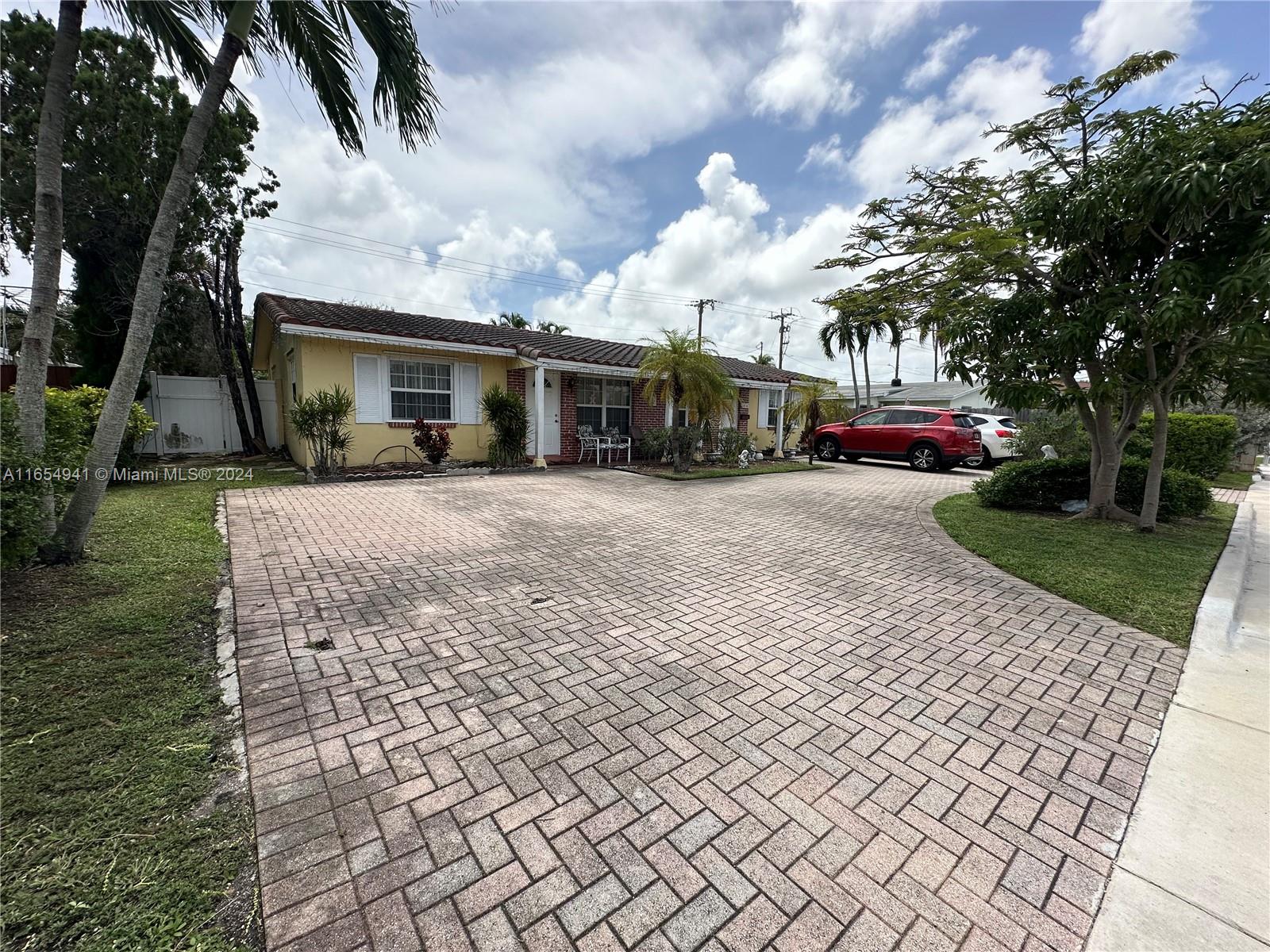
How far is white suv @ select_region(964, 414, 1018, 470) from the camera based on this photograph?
1479 centimetres

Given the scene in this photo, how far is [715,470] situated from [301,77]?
1026cm

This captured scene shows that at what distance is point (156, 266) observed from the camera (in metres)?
4.15

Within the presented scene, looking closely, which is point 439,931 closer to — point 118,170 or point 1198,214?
point 1198,214

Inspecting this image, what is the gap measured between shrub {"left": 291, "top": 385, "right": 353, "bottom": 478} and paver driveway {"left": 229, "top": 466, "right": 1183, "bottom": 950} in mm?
5095

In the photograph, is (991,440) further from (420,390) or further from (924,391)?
(924,391)

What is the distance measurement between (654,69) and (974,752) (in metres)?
9.00

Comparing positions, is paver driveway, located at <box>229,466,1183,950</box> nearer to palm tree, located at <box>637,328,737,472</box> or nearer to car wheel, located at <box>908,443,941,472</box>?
palm tree, located at <box>637,328,737,472</box>

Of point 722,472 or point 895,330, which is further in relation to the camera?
point 722,472

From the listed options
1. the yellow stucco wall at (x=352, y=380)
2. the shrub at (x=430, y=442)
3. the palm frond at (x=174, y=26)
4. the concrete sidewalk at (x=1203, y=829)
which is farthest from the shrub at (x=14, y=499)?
the shrub at (x=430, y=442)

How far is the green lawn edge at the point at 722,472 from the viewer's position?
11617 mm

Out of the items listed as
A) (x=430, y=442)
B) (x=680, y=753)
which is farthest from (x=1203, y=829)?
(x=430, y=442)

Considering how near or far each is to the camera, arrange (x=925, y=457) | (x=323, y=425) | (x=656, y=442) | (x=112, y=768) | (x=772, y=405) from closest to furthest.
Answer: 1. (x=112, y=768)
2. (x=323, y=425)
3. (x=656, y=442)
4. (x=925, y=457)
5. (x=772, y=405)

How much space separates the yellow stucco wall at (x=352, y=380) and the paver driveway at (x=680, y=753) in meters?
6.53

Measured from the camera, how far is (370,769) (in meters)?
2.23
